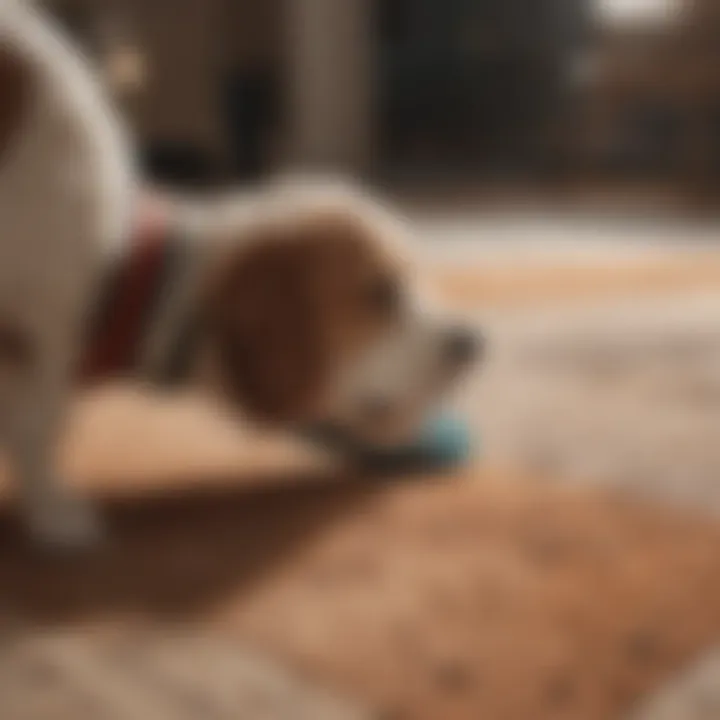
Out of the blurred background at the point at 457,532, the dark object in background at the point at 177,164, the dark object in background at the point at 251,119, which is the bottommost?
the blurred background at the point at 457,532

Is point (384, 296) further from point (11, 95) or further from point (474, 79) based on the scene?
point (474, 79)

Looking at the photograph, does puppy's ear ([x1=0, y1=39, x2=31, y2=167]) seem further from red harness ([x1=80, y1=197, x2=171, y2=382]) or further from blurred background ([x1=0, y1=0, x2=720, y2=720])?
blurred background ([x1=0, y1=0, x2=720, y2=720])

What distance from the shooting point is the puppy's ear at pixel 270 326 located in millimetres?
1214

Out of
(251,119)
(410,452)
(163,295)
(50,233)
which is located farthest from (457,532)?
(251,119)

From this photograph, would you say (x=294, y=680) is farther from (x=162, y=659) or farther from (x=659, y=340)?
(x=659, y=340)

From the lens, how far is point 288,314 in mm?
1219

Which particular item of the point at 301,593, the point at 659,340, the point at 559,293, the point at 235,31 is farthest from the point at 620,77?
the point at 301,593

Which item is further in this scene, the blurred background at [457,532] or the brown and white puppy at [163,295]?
the brown and white puppy at [163,295]

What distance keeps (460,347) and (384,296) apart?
96 mm

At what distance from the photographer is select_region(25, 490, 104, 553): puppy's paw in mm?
1220

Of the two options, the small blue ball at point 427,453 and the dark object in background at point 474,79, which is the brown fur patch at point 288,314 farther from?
the dark object in background at point 474,79

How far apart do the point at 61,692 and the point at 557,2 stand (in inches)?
114

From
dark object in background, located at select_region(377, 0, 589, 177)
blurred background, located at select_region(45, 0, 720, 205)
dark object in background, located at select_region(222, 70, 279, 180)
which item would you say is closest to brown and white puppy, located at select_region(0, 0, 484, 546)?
blurred background, located at select_region(45, 0, 720, 205)

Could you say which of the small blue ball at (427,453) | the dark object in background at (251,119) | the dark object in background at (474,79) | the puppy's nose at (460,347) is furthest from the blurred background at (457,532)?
the dark object in background at (474,79)
